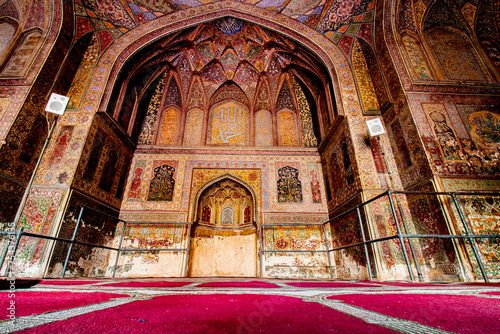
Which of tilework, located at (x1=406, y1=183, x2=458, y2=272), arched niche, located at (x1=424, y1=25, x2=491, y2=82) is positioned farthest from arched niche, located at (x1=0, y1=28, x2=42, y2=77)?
arched niche, located at (x1=424, y1=25, x2=491, y2=82)

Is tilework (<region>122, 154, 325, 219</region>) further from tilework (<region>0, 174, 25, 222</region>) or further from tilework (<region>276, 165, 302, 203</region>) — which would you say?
tilework (<region>0, 174, 25, 222</region>)

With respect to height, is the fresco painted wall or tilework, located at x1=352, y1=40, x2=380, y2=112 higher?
tilework, located at x1=352, y1=40, x2=380, y2=112

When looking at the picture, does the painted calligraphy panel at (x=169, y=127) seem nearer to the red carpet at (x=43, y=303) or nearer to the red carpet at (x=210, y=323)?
the red carpet at (x=43, y=303)

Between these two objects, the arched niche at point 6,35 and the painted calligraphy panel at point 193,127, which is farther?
the painted calligraphy panel at point 193,127

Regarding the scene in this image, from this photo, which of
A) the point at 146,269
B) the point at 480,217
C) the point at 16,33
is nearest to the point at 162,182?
the point at 146,269

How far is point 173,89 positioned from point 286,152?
507cm

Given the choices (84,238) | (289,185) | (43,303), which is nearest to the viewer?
(43,303)

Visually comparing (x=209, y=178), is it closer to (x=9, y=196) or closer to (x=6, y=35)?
(x=9, y=196)

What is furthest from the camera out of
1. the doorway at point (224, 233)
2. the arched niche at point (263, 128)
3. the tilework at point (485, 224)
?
the arched niche at point (263, 128)

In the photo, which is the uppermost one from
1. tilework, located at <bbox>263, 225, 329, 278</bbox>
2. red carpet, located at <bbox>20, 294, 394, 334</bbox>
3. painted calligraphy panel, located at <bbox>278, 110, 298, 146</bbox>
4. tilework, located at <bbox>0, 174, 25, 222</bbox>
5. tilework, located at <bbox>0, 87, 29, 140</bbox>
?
painted calligraphy panel, located at <bbox>278, 110, 298, 146</bbox>

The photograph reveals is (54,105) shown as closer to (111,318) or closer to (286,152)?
(111,318)

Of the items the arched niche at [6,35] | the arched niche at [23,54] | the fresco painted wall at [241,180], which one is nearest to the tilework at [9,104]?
the arched niche at [23,54]

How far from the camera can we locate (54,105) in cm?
358

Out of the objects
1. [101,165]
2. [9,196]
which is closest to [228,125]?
[101,165]
